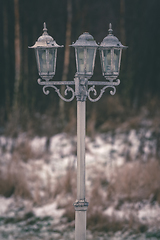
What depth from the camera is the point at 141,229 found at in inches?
342

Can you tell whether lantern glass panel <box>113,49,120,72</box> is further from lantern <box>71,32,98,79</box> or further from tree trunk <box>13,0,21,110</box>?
tree trunk <box>13,0,21,110</box>

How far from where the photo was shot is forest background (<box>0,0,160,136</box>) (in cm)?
1323

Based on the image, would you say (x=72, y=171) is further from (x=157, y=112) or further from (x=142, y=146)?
(x=157, y=112)

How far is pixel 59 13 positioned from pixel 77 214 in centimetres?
916

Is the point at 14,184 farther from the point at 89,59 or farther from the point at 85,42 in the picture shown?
the point at 85,42

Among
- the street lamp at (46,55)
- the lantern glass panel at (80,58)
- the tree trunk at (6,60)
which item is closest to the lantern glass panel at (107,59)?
the lantern glass panel at (80,58)

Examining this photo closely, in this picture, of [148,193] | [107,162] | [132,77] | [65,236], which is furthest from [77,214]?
[132,77]

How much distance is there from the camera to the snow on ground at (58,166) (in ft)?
29.3

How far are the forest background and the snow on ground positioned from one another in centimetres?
56

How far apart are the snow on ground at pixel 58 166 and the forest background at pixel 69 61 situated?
21.9 inches

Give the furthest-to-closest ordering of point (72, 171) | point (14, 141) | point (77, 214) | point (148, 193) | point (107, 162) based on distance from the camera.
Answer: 1. point (14, 141)
2. point (107, 162)
3. point (72, 171)
4. point (148, 193)
5. point (77, 214)

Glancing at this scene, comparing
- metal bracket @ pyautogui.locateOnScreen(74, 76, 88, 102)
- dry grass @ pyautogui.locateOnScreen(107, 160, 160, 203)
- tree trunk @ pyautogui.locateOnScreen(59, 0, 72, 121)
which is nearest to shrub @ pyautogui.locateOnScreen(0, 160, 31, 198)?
dry grass @ pyautogui.locateOnScreen(107, 160, 160, 203)

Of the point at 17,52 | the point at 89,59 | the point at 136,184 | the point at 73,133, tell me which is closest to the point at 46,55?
the point at 89,59

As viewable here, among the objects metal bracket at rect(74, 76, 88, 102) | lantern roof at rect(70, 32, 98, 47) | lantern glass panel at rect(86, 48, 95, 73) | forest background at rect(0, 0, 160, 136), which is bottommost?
metal bracket at rect(74, 76, 88, 102)
